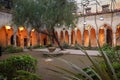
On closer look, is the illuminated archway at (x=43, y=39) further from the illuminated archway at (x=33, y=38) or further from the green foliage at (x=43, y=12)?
the green foliage at (x=43, y=12)

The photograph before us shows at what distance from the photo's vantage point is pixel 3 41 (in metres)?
27.1

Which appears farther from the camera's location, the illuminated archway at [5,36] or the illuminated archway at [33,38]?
the illuminated archway at [33,38]

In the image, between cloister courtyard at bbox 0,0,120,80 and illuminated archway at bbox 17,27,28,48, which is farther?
illuminated archway at bbox 17,27,28,48

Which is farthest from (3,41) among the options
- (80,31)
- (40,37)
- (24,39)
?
(80,31)

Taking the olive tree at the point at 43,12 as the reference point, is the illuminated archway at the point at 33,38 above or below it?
below

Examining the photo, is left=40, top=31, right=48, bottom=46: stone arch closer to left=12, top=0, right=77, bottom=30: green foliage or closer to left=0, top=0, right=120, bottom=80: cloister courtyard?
left=0, top=0, right=120, bottom=80: cloister courtyard

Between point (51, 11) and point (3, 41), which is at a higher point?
point (51, 11)

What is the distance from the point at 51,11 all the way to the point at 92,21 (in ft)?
36.6

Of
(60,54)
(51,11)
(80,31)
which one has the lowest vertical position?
(60,54)

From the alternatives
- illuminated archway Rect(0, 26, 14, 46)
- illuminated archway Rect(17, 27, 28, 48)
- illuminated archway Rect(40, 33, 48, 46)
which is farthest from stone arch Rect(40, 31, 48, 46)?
illuminated archway Rect(0, 26, 14, 46)

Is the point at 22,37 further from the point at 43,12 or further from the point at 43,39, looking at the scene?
the point at 43,12

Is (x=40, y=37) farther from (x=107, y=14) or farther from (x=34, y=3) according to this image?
(x=34, y=3)

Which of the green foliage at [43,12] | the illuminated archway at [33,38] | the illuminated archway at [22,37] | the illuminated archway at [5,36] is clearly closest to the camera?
the green foliage at [43,12]

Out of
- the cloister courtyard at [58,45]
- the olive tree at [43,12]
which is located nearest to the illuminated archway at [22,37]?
the cloister courtyard at [58,45]
